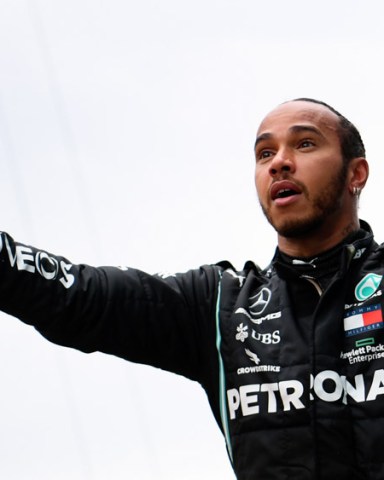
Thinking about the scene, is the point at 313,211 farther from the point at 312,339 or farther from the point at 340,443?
the point at 340,443

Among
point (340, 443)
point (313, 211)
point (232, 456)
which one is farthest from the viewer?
point (313, 211)

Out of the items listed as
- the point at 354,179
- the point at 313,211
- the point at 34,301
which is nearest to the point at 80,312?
the point at 34,301

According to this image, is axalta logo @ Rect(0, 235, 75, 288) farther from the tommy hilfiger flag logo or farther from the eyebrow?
the tommy hilfiger flag logo

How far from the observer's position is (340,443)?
5.12 m

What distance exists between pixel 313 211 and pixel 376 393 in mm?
1103

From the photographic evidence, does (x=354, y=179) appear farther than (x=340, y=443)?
Yes

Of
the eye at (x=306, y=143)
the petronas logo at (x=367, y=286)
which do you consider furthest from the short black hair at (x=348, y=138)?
the petronas logo at (x=367, y=286)

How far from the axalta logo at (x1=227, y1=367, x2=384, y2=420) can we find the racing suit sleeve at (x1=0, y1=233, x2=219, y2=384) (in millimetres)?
406

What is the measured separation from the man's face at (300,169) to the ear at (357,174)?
9 centimetres

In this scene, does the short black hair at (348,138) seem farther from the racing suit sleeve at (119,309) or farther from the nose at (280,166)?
the racing suit sleeve at (119,309)

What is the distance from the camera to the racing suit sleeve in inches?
218

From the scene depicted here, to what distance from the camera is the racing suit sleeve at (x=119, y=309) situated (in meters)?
5.54

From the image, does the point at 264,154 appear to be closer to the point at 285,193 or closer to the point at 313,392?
the point at 285,193

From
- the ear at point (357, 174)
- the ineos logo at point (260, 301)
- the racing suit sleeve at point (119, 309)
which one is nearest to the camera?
the racing suit sleeve at point (119, 309)
